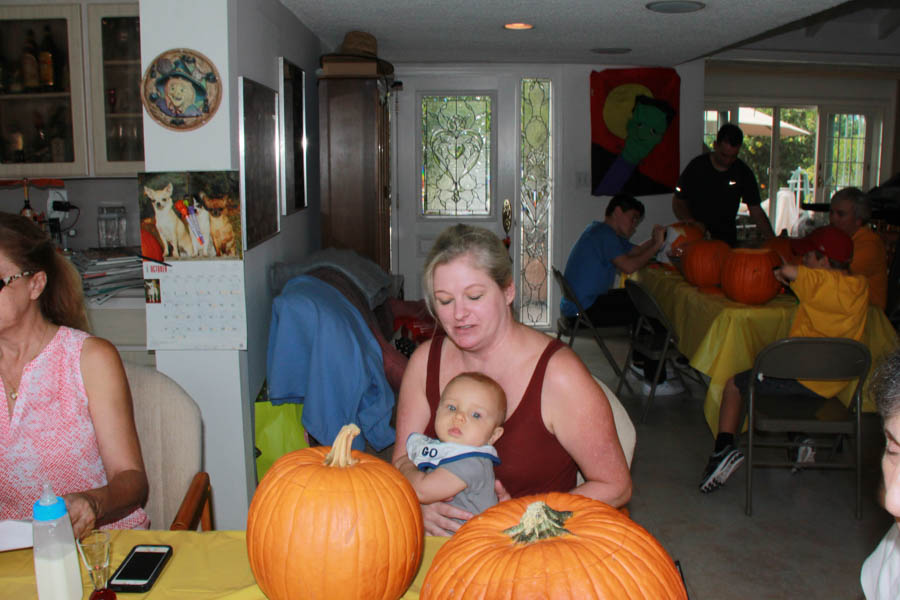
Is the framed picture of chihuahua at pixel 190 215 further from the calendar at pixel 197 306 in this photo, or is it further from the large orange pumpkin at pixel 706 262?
the large orange pumpkin at pixel 706 262

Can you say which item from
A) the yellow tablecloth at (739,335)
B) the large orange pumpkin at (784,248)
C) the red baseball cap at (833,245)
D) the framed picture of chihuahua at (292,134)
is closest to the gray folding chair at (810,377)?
the yellow tablecloth at (739,335)

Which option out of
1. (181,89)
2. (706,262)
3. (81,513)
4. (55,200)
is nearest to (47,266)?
(81,513)

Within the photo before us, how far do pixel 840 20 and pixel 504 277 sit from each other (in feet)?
23.5

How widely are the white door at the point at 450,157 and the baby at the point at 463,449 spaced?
15.8ft

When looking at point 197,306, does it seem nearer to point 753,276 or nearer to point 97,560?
point 97,560

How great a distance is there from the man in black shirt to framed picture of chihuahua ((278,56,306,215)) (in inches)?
120

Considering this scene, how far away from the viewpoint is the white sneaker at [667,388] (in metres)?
5.00

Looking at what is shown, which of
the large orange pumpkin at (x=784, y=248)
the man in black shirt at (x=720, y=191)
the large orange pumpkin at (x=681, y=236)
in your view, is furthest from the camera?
the man in black shirt at (x=720, y=191)

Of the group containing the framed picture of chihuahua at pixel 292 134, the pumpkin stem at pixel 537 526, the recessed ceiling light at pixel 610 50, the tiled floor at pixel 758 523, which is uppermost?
the recessed ceiling light at pixel 610 50

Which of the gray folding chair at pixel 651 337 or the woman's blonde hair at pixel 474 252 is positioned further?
the gray folding chair at pixel 651 337

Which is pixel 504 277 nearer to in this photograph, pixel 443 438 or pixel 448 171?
pixel 443 438

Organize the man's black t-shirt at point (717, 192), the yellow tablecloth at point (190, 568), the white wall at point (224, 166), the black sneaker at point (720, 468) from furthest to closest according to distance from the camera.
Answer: the man's black t-shirt at point (717, 192), the black sneaker at point (720, 468), the white wall at point (224, 166), the yellow tablecloth at point (190, 568)

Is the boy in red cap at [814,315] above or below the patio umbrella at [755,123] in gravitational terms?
below

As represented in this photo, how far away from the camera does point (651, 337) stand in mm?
4609
